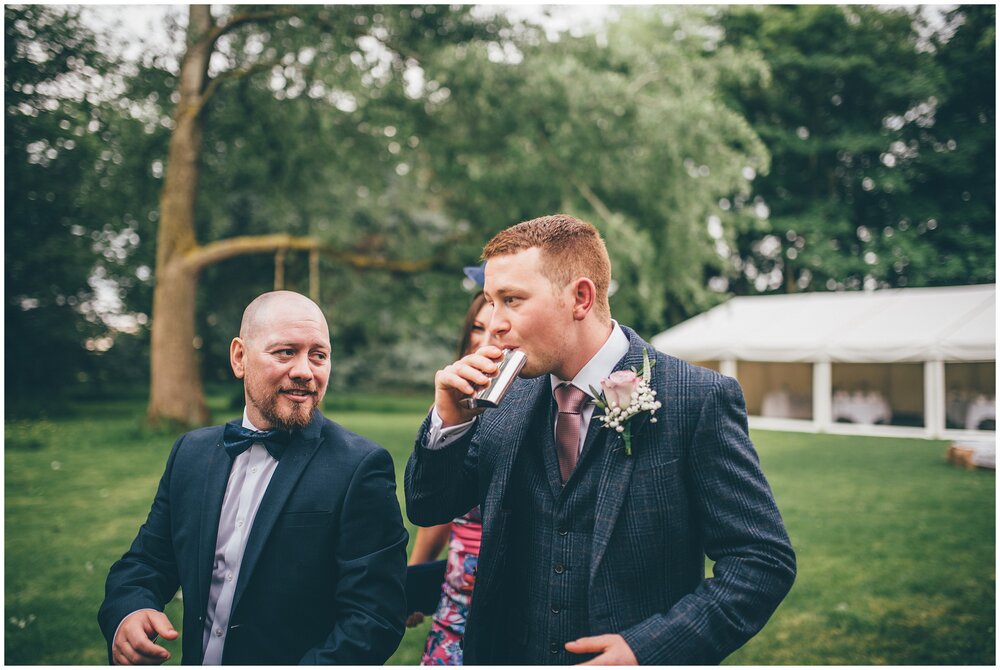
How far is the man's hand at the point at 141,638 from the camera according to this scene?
2.14 metres

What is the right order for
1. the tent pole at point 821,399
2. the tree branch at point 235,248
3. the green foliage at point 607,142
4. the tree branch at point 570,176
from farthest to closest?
the tent pole at point 821,399, the tree branch at point 235,248, the tree branch at point 570,176, the green foliage at point 607,142

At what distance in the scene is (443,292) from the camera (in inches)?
679

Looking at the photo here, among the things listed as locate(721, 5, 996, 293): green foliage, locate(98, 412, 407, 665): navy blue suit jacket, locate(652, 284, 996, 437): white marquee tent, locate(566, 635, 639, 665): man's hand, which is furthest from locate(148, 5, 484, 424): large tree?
locate(721, 5, 996, 293): green foliage

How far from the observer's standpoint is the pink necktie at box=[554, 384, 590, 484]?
7.46 feet

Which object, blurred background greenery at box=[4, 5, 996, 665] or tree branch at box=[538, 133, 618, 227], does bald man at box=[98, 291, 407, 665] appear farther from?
tree branch at box=[538, 133, 618, 227]

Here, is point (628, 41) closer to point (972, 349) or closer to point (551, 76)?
point (551, 76)

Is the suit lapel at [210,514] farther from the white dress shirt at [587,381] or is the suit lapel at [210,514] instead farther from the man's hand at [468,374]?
the man's hand at [468,374]

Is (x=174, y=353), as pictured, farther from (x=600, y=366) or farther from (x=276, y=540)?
(x=600, y=366)

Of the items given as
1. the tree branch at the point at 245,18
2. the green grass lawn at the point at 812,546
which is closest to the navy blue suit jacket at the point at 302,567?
the green grass lawn at the point at 812,546

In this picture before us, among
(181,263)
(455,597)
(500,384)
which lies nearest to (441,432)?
(500,384)

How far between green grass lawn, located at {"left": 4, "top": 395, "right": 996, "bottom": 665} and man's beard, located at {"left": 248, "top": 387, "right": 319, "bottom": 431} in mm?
3262

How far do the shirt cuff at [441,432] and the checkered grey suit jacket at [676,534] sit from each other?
3 centimetres

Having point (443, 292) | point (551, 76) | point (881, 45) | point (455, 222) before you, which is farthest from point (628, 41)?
point (881, 45)

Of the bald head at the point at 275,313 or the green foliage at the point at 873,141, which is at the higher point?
the green foliage at the point at 873,141
